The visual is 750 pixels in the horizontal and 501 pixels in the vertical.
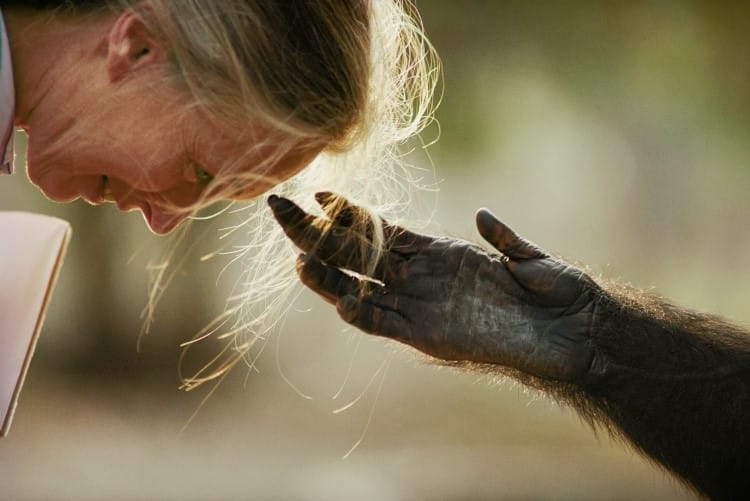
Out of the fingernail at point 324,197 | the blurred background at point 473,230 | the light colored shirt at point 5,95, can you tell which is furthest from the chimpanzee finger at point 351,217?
the blurred background at point 473,230

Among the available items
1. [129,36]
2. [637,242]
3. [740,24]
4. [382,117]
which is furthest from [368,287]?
[740,24]

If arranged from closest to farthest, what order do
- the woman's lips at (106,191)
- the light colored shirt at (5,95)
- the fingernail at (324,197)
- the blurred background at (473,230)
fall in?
the light colored shirt at (5,95) < the woman's lips at (106,191) < the fingernail at (324,197) < the blurred background at (473,230)

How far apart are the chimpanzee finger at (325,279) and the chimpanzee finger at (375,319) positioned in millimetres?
19

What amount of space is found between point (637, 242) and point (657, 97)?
3.04 feet

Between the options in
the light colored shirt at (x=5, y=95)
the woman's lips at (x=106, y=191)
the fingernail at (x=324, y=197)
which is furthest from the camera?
the fingernail at (x=324, y=197)

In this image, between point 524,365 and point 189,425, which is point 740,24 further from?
point 524,365

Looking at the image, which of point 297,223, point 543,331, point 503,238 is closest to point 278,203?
point 297,223

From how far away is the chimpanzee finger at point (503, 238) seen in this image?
1.73m

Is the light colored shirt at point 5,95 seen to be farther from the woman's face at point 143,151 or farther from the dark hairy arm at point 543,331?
the dark hairy arm at point 543,331

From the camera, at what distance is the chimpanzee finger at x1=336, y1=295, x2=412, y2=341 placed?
5.55 feet

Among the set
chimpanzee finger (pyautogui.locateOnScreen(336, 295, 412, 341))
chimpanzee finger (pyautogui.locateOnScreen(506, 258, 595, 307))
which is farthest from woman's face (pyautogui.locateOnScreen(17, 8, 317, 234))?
chimpanzee finger (pyautogui.locateOnScreen(506, 258, 595, 307))

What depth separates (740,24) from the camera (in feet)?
22.2

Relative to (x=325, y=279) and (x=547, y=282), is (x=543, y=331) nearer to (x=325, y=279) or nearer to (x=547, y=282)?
(x=547, y=282)

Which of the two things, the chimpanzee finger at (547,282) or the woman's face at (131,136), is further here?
the chimpanzee finger at (547,282)
